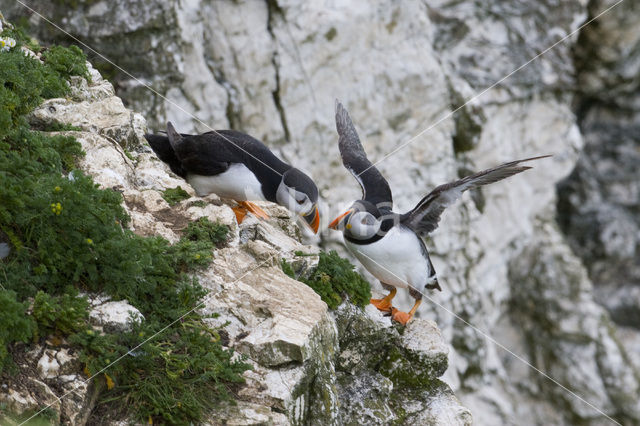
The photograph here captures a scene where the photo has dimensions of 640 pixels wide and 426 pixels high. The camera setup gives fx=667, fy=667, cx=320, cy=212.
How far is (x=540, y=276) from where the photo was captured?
16.3 m

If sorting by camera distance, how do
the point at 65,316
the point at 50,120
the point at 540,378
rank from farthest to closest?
the point at 540,378, the point at 50,120, the point at 65,316

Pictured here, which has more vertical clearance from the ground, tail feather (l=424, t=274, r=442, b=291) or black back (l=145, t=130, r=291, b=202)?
tail feather (l=424, t=274, r=442, b=291)

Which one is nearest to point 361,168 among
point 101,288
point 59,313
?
point 101,288

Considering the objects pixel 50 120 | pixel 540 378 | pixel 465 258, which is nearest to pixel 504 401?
pixel 540 378

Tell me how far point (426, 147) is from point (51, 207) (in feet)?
31.6

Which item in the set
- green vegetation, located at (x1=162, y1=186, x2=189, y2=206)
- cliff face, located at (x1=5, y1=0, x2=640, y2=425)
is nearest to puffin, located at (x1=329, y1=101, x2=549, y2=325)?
green vegetation, located at (x1=162, y1=186, x2=189, y2=206)

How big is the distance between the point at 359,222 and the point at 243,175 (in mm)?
1113

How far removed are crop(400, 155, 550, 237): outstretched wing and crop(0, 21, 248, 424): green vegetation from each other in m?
2.29

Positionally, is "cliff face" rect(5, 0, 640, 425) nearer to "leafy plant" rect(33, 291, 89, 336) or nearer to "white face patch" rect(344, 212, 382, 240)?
"white face patch" rect(344, 212, 382, 240)

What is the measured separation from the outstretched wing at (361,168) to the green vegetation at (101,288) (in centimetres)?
258

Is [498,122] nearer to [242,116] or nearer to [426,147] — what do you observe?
[426,147]

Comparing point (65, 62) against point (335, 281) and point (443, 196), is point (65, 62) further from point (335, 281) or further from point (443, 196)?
point (443, 196)

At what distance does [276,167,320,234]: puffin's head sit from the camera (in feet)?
19.3

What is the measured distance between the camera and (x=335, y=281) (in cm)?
575
